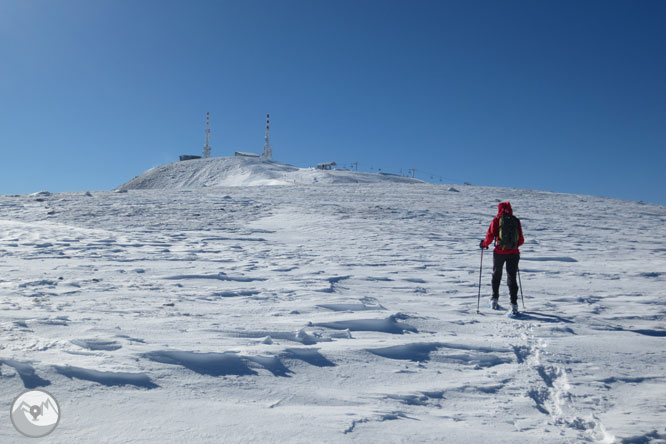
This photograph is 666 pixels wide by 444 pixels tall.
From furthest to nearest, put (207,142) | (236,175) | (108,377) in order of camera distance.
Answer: (207,142)
(236,175)
(108,377)

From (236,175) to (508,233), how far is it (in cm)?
5031

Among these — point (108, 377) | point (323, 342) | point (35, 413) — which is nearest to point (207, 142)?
point (323, 342)

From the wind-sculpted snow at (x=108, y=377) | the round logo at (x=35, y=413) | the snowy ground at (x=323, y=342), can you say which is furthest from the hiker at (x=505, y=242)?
the round logo at (x=35, y=413)

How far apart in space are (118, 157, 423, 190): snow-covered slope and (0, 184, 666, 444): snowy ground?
1449 inches

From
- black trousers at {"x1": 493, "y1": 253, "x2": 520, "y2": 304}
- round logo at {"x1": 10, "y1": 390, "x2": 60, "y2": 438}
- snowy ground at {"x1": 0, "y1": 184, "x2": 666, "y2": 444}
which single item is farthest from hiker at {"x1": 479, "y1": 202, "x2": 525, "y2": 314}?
round logo at {"x1": 10, "y1": 390, "x2": 60, "y2": 438}

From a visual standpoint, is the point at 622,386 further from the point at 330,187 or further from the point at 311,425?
the point at 330,187

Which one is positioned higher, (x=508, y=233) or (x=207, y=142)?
(x=207, y=142)

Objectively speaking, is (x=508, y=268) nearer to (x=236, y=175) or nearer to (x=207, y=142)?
(x=236, y=175)

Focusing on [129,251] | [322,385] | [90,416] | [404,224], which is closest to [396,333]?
[322,385]

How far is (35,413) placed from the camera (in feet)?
10.3

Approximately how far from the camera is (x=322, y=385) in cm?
405

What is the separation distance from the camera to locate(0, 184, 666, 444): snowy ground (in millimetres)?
3379

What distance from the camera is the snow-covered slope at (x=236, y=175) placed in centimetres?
4988

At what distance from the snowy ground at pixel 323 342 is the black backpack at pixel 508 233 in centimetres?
102
